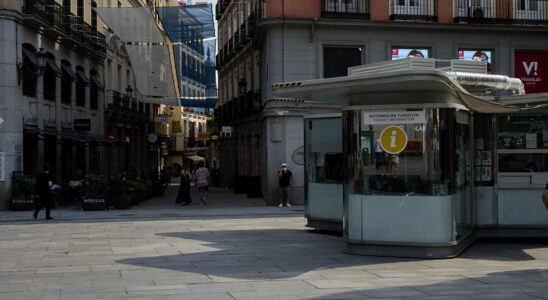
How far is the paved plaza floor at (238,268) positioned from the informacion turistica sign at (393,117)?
2197mm

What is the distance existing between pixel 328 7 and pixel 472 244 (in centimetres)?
1591

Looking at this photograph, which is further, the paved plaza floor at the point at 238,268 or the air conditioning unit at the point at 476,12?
the air conditioning unit at the point at 476,12

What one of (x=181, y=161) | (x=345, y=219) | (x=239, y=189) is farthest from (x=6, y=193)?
(x=181, y=161)

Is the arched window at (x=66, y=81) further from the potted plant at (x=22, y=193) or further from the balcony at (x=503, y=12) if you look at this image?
the balcony at (x=503, y=12)

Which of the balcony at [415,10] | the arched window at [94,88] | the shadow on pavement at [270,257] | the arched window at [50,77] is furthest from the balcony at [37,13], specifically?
the shadow on pavement at [270,257]

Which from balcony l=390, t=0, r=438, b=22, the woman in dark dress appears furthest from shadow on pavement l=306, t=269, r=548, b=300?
balcony l=390, t=0, r=438, b=22

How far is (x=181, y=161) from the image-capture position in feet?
253

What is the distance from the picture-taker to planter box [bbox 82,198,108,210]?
23969 mm

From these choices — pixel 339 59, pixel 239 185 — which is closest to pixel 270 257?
pixel 339 59

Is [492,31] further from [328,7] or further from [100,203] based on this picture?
[100,203]

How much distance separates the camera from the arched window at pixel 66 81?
31078mm

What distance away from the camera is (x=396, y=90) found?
11086mm

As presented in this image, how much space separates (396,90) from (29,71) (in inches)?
753

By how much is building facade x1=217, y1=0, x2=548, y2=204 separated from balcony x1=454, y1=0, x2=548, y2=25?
4 cm
